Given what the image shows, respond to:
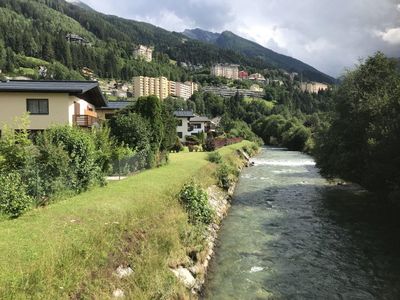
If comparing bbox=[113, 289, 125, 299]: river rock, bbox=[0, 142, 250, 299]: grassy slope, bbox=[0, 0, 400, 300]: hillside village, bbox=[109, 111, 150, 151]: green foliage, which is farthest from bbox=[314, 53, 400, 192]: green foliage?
bbox=[113, 289, 125, 299]: river rock

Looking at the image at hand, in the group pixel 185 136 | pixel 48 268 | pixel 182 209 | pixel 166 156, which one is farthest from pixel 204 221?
pixel 185 136

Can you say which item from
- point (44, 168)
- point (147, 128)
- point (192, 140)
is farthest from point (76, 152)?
point (192, 140)

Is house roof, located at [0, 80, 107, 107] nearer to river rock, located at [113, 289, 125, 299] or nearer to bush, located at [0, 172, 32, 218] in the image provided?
bush, located at [0, 172, 32, 218]

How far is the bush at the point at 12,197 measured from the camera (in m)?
16.0

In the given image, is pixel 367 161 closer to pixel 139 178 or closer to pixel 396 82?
pixel 396 82

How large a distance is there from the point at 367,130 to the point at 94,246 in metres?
24.5

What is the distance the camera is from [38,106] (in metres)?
38.2

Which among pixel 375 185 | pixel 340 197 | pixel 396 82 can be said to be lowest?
pixel 340 197

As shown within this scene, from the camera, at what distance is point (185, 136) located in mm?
90625

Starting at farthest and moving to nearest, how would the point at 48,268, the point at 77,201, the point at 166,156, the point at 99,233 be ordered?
the point at 166,156, the point at 77,201, the point at 99,233, the point at 48,268

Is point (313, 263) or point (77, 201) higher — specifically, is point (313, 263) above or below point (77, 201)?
below

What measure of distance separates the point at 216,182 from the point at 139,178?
34.2ft

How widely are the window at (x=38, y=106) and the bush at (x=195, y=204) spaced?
19.9 meters

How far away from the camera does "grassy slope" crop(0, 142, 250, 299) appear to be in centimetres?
1100
